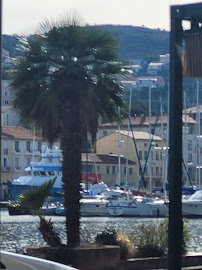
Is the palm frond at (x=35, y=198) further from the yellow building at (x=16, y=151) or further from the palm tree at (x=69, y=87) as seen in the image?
the yellow building at (x=16, y=151)

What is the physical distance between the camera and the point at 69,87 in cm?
2267

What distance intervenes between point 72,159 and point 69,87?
6.23 feet

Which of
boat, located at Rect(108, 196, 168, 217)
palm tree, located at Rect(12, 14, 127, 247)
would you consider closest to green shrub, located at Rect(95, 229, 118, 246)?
palm tree, located at Rect(12, 14, 127, 247)

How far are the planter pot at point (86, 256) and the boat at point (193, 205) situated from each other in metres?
54.2

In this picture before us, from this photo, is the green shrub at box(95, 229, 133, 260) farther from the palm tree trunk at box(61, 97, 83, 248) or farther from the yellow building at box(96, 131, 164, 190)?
the yellow building at box(96, 131, 164, 190)

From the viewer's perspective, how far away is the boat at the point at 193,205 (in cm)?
7412

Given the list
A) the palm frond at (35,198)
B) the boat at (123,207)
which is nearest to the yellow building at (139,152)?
the boat at (123,207)

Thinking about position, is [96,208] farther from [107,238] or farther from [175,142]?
[175,142]

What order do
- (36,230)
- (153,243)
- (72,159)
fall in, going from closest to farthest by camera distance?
(153,243) < (72,159) < (36,230)

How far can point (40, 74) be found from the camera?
904 inches

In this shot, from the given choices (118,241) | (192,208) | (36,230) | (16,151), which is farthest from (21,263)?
(16,151)

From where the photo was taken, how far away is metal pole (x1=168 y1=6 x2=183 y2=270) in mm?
11031

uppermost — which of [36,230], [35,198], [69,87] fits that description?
[69,87]

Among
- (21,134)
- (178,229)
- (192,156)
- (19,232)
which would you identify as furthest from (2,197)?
(178,229)
